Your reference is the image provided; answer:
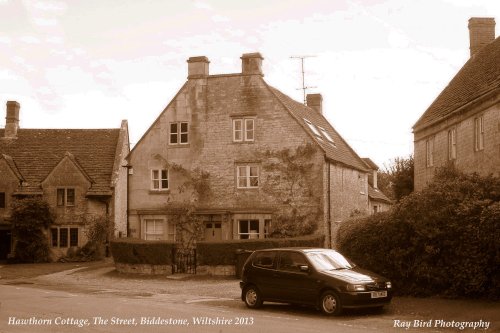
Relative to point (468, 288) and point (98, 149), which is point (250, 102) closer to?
point (98, 149)

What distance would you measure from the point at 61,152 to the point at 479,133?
1213 inches

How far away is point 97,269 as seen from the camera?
119 feet

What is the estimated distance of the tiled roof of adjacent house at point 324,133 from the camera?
38.2 metres

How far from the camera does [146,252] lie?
3209cm

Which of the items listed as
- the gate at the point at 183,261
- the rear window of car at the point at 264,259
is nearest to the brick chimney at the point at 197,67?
the gate at the point at 183,261

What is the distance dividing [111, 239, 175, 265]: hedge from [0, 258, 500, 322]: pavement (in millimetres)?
882

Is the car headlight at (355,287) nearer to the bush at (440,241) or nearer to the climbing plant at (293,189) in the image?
the bush at (440,241)

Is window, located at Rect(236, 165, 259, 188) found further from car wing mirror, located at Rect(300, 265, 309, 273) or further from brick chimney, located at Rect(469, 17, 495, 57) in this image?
car wing mirror, located at Rect(300, 265, 309, 273)

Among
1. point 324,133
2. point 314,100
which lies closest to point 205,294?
point 324,133

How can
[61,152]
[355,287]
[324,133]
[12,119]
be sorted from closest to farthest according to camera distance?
[355,287]
[324,133]
[61,152]
[12,119]

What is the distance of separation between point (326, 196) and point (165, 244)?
9.83 m

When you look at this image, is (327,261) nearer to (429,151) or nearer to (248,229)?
(248,229)

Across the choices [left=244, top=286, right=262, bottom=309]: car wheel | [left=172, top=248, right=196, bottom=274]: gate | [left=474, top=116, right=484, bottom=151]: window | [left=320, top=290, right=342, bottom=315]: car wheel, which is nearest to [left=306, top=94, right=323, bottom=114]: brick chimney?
[left=172, top=248, right=196, bottom=274]: gate

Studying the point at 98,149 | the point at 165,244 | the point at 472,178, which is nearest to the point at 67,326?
the point at 472,178
